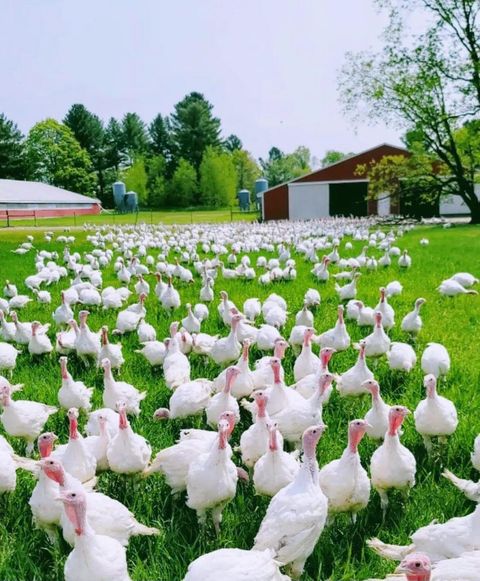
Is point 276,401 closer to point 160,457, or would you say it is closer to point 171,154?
point 160,457

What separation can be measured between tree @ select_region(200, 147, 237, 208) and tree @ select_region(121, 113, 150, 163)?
17.1m

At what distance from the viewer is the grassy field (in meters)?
3.19

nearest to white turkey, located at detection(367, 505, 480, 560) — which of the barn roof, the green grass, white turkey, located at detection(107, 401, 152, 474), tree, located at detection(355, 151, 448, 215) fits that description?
white turkey, located at detection(107, 401, 152, 474)

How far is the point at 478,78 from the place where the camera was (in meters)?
31.4

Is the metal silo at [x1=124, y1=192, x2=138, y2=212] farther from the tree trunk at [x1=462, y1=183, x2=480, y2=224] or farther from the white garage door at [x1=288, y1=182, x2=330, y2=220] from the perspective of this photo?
the tree trunk at [x1=462, y1=183, x2=480, y2=224]

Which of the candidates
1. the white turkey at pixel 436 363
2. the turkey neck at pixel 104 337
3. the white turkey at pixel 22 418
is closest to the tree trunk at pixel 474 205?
the white turkey at pixel 436 363

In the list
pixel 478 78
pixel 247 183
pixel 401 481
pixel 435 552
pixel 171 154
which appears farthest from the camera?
pixel 247 183

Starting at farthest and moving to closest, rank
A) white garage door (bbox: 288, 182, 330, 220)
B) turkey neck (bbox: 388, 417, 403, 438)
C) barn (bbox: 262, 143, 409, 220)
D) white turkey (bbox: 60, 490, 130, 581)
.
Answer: white garage door (bbox: 288, 182, 330, 220), barn (bbox: 262, 143, 409, 220), turkey neck (bbox: 388, 417, 403, 438), white turkey (bbox: 60, 490, 130, 581)

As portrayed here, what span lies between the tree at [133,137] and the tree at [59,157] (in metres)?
11.3

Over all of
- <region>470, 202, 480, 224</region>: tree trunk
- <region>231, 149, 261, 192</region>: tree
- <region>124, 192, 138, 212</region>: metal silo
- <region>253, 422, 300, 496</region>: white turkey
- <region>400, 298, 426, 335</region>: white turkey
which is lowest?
<region>253, 422, 300, 496</region>: white turkey

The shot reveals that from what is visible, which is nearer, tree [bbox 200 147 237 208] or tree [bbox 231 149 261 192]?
tree [bbox 200 147 237 208]

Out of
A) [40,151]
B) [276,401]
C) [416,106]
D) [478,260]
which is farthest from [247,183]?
[276,401]

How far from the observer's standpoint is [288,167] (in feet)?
345

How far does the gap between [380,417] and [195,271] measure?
33.6ft
